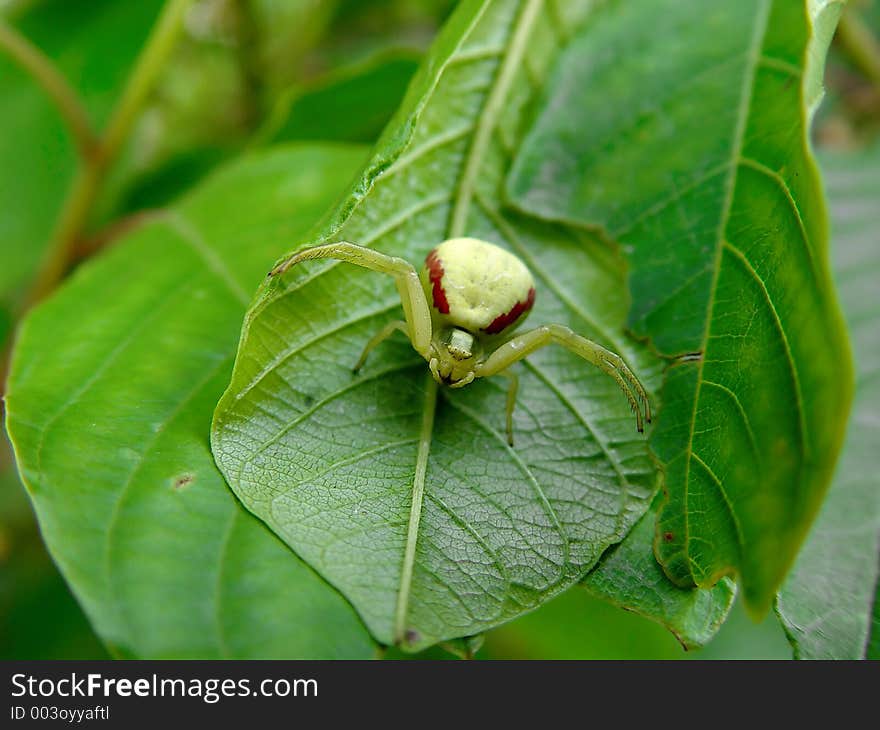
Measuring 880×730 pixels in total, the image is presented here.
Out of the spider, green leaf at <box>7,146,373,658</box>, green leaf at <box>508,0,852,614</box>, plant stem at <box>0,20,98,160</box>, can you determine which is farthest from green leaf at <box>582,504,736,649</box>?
plant stem at <box>0,20,98,160</box>

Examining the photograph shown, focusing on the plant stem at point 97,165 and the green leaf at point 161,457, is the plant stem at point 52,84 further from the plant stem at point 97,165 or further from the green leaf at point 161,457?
the green leaf at point 161,457

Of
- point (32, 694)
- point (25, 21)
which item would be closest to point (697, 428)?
point (32, 694)

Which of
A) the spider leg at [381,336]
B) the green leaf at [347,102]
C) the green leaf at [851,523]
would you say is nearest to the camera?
the green leaf at [851,523]

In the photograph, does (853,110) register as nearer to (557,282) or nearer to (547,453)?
(557,282)

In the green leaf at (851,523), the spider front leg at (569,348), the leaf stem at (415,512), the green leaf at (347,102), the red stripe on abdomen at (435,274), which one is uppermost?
the green leaf at (347,102)

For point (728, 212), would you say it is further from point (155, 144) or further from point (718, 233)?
point (155, 144)

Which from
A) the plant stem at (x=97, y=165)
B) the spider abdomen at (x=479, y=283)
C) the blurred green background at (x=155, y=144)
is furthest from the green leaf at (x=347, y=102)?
the spider abdomen at (x=479, y=283)

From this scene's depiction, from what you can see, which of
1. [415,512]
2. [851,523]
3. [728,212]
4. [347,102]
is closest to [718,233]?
[728,212]
